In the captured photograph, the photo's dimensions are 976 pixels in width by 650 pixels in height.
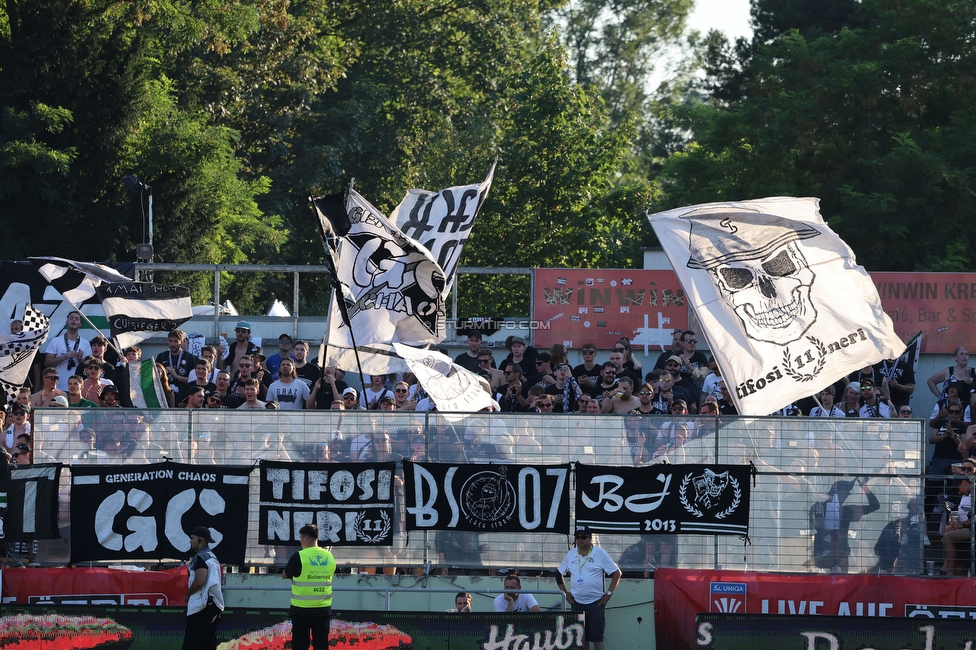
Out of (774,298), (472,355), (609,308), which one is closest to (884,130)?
(609,308)

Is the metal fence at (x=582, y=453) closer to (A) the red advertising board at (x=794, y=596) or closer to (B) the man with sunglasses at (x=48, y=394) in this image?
(A) the red advertising board at (x=794, y=596)

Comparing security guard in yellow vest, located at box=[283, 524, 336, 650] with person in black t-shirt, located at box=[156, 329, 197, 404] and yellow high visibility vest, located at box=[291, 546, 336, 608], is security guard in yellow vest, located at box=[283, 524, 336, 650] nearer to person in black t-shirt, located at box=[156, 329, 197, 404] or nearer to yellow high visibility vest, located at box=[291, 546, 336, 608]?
yellow high visibility vest, located at box=[291, 546, 336, 608]

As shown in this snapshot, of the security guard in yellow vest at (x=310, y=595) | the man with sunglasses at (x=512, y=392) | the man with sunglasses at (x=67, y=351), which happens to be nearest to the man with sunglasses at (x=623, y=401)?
the man with sunglasses at (x=512, y=392)

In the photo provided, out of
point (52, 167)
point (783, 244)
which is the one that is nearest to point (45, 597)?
point (783, 244)

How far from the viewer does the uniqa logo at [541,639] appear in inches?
504

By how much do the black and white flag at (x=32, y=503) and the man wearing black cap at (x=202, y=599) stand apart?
2.03 m

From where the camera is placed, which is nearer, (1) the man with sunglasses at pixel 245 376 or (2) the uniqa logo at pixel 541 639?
(2) the uniqa logo at pixel 541 639

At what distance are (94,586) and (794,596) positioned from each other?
7.08m

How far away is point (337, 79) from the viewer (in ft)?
128

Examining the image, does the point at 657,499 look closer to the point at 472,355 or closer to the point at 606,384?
the point at 606,384

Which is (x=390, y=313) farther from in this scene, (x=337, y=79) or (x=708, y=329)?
(x=337, y=79)

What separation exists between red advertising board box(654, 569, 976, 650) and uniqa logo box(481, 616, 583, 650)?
1195 millimetres

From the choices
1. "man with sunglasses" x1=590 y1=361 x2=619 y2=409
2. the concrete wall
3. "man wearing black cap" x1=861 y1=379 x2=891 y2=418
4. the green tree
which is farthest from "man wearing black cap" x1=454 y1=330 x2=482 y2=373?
the green tree

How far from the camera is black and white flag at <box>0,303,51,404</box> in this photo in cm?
1667
